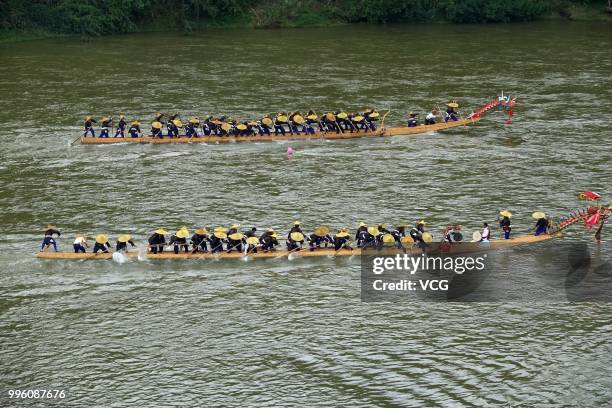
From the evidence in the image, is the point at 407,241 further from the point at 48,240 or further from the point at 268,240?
the point at 48,240

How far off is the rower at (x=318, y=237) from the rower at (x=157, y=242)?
5.33 meters

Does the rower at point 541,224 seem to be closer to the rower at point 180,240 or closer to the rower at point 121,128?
the rower at point 180,240

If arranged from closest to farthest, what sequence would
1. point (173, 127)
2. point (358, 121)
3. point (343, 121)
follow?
point (173, 127), point (358, 121), point (343, 121)

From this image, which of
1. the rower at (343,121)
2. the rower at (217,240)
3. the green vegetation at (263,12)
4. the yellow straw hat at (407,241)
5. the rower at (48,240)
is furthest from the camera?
the green vegetation at (263,12)

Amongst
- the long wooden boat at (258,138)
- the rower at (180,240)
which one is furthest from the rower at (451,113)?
the rower at (180,240)

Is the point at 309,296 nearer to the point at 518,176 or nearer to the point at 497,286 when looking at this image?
the point at 497,286

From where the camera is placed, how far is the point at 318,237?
3256cm

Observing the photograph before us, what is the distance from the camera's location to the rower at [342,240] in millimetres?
32219

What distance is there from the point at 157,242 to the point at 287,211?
6.40 meters

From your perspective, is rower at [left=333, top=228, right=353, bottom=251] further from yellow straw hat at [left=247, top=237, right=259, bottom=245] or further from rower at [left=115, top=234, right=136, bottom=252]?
rower at [left=115, top=234, right=136, bottom=252]

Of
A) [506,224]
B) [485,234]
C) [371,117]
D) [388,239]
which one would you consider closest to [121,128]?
[371,117]

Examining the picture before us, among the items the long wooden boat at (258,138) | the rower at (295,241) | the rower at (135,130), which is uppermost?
the rower at (135,130)

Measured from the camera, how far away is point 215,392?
80.3ft

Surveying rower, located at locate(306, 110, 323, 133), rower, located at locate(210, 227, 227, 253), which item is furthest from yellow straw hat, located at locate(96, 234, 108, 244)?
rower, located at locate(306, 110, 323, 133)
